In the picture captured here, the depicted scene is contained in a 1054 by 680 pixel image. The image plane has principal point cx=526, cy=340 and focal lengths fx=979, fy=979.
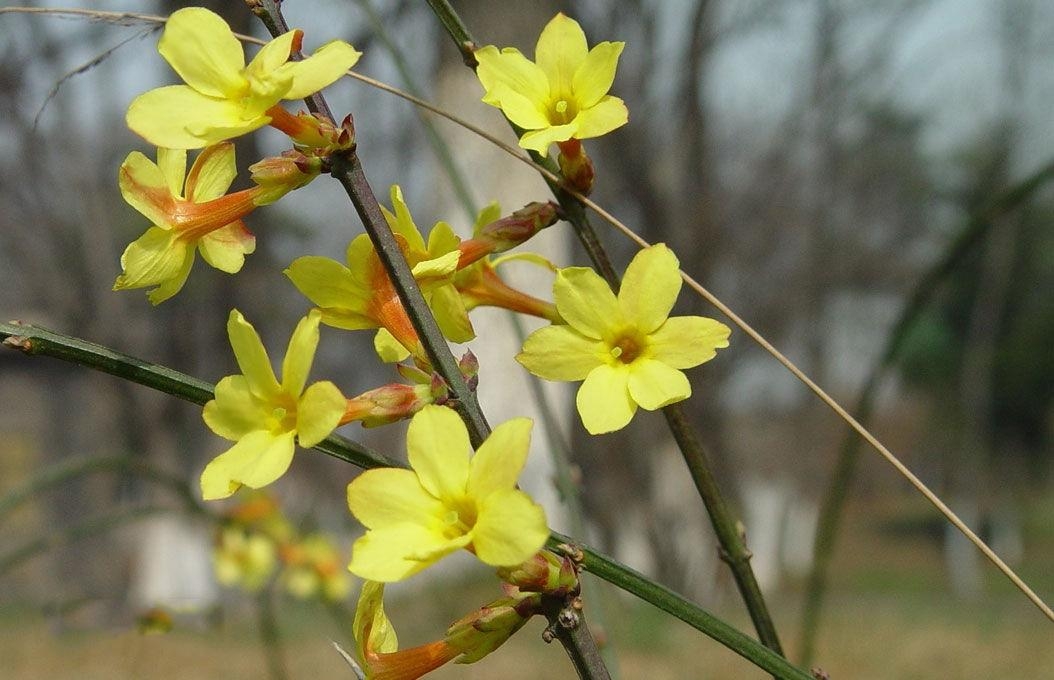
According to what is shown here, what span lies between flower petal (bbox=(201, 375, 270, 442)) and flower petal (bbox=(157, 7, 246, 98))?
10 centimetres

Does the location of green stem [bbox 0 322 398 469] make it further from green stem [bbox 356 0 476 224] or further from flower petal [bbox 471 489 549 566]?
green stem [bbox 356 0 476 224]

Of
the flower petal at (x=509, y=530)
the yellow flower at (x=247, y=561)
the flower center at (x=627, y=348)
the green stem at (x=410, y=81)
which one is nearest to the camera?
the flower petal at (x=509, y=530)

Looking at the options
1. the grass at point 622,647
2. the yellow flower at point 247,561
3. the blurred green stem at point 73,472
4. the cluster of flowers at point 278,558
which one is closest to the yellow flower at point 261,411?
Result: the blurred green stem at point 73,472

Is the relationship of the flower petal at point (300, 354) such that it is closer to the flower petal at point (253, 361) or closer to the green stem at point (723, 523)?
the flower petal at point (253, 361)

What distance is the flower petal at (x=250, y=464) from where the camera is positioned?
0.32 meters

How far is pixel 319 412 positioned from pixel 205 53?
0.45ft

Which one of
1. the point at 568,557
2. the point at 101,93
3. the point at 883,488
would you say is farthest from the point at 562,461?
the point at 883,488

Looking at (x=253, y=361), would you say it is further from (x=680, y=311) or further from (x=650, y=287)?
(x=680, y=311)

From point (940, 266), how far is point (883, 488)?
15083 mm

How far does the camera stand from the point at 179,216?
0.40m

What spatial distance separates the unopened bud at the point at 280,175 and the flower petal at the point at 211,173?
45 millimetres

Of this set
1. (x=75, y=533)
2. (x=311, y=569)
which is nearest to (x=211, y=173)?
(x=75, y=533)

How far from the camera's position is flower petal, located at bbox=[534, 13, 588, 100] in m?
0.40

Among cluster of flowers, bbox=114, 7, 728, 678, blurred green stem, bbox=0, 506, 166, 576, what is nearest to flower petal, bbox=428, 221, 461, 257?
cluster of flowers, bbox=114, 7, 728, 678
